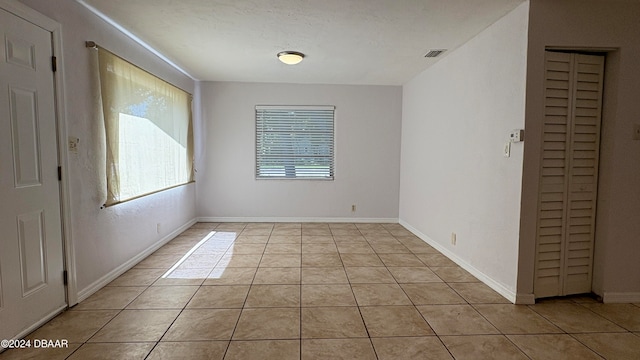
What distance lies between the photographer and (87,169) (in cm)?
274

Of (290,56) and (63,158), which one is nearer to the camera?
(63,158)

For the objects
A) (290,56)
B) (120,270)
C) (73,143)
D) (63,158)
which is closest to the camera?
(63,158)

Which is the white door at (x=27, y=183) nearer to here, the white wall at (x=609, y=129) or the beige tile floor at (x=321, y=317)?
the beige tile floor at (x=321, y=317)

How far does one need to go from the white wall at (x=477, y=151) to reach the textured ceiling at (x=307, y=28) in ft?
0.80

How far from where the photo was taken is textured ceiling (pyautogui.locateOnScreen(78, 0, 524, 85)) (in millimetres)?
2635

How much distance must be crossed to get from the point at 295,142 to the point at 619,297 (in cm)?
448

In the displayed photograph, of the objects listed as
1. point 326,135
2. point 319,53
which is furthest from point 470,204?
point 326,135

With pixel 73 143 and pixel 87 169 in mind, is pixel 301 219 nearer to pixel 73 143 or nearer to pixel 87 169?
pixel 87 169

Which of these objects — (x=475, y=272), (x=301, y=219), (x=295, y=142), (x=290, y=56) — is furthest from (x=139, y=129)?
(x=475, y=272)

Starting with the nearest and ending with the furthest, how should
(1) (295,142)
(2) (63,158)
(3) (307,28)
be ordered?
(2) (63,158) < (3) (307,28) < (1) (295,142)

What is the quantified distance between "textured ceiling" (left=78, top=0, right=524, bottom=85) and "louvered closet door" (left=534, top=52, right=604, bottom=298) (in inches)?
30.8

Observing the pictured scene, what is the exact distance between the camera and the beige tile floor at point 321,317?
6.74 feet

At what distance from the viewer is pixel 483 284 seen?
122 inches

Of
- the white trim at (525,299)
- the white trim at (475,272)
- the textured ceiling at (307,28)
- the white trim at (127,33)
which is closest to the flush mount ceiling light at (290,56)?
the textured ceiling at (307,28)
